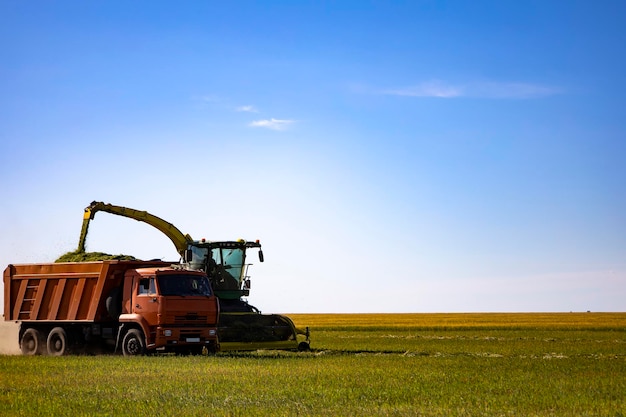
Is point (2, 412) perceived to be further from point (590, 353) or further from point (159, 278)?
point (590, 353)

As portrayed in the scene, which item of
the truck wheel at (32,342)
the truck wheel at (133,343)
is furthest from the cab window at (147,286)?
the truck wheel at (32,342)

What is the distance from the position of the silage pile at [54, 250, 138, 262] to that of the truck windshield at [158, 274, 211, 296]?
3611 mm

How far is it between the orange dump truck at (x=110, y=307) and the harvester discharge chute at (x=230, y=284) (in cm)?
127

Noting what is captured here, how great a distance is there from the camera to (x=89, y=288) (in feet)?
105

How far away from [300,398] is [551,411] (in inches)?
184

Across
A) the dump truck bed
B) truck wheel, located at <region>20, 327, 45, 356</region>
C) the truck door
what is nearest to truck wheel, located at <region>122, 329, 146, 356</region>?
the truck door

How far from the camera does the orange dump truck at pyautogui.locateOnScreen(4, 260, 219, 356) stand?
1171 inches

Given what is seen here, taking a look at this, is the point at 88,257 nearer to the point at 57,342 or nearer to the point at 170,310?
the point at 57,342

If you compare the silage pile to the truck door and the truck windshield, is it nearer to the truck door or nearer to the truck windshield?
the truck door

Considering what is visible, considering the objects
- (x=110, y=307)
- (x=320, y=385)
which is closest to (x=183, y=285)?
(x=110, y=307)

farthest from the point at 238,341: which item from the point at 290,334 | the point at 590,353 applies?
the point at 590,353

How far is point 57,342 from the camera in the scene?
32969 mm

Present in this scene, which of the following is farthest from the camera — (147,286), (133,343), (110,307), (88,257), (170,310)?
(88,257)

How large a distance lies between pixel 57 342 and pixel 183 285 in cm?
604
